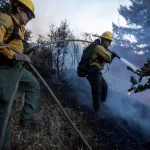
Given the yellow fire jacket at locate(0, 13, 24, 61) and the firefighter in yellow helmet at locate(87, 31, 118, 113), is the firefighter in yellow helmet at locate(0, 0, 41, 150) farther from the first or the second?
the firefighter in yellow helmet at locate(87, 31, 118, 113)

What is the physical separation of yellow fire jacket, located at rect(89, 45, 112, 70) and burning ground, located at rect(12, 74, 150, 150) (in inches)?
58.4

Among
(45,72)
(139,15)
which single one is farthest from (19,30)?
(139,15)

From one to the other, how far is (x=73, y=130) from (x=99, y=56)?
2317 millimetres

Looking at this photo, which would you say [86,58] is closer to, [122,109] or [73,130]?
A: [73,130]

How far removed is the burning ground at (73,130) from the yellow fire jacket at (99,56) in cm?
148

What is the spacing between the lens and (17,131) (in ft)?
16.8

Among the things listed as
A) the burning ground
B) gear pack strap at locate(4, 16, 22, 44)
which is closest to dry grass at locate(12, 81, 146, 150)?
the burning ground

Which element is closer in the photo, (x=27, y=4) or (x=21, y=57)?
(x=21, y=57)

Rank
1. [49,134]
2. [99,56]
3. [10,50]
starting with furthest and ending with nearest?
[99,56] → [49,134] → [10,50]

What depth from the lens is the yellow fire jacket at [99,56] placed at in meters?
6.75

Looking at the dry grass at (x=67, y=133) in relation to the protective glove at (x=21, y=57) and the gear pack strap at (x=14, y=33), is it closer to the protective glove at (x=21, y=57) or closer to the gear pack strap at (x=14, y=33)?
the protective glove at (x=21, y=57)

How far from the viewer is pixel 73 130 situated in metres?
5.62

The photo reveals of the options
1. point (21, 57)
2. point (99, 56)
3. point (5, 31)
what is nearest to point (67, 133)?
point (99, 56)

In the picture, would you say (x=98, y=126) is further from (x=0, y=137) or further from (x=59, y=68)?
(x=59, y=68)
